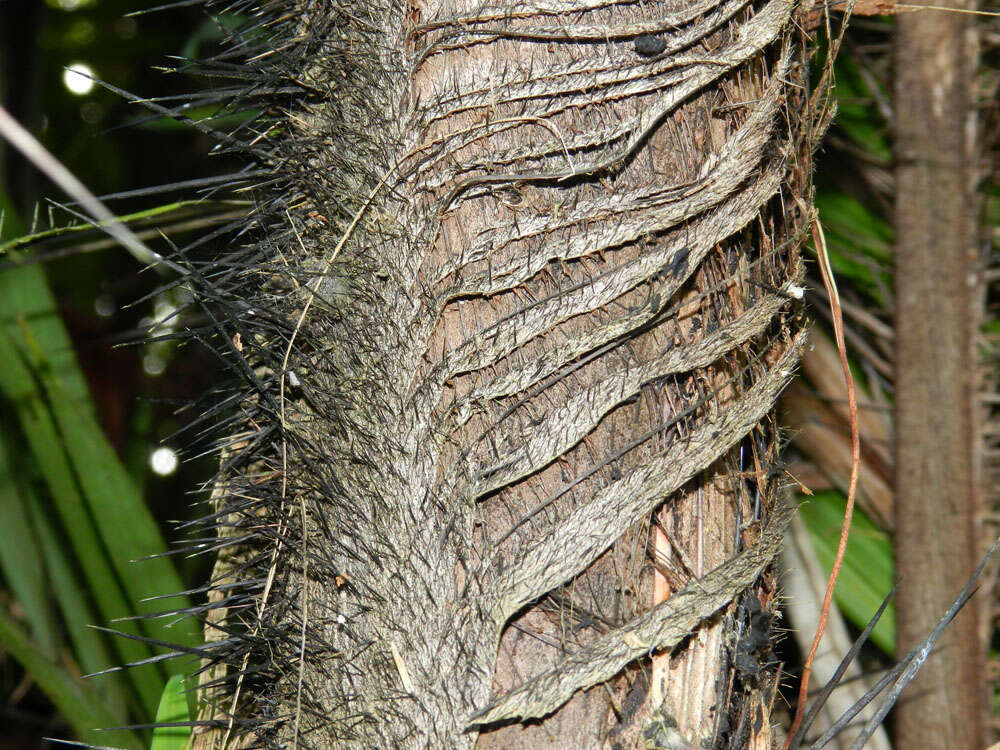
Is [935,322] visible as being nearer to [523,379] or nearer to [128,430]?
[523,379]

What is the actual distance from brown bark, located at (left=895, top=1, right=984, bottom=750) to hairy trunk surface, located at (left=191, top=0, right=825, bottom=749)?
0.54m

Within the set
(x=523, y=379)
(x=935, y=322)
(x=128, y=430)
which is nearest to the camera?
(x=523, y=379)

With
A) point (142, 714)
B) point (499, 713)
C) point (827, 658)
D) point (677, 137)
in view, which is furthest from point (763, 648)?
point (142, 714)

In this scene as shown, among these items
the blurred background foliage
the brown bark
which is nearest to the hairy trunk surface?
the blurred background foliage

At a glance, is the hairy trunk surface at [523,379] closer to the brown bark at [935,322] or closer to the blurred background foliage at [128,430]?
the blurred background foliage at [128,430]

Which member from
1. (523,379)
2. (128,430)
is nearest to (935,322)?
(523,379)

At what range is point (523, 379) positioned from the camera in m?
0.40

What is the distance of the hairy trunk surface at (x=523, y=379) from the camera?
0.40 meters

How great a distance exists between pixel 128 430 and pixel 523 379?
148 centimetres

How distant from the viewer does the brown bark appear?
872 mm

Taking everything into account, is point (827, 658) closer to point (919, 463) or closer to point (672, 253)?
point (919, 463)

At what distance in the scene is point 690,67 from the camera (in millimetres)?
426

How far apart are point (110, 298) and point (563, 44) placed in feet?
5.64

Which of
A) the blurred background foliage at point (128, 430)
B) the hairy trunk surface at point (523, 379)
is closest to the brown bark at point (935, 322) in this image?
the blurred background foliage at point (128, 430)
